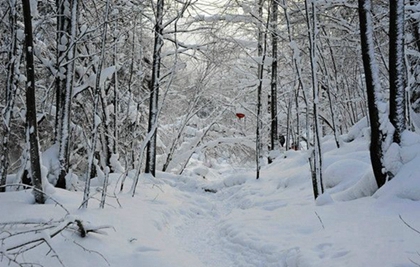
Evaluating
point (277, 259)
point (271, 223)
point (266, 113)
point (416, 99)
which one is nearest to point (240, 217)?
point (271, 223)

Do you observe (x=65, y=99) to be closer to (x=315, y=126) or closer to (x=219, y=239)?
(x=219, y=239)

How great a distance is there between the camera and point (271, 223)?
5508mm

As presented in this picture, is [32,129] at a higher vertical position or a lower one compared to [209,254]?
higher

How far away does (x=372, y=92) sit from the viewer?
17.0 ft

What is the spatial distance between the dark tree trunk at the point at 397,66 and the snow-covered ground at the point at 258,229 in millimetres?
290

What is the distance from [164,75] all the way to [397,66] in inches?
285

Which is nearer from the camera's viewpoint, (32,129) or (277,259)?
(277,259)

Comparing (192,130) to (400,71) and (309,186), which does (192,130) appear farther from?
(400,71)

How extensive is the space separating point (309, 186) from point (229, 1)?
20.0ft

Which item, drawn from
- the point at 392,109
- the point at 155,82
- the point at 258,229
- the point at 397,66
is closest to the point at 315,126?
the point at 392,109

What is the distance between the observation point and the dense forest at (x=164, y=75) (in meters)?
5.07

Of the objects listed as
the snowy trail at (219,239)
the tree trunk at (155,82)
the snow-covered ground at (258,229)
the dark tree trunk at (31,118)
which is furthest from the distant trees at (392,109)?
the tree trunk at (155,82)

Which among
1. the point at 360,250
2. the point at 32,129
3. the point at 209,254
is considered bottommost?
the point at 209,254

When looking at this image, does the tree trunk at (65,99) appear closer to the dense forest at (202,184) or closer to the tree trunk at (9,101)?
the dense forest at (202,184)
